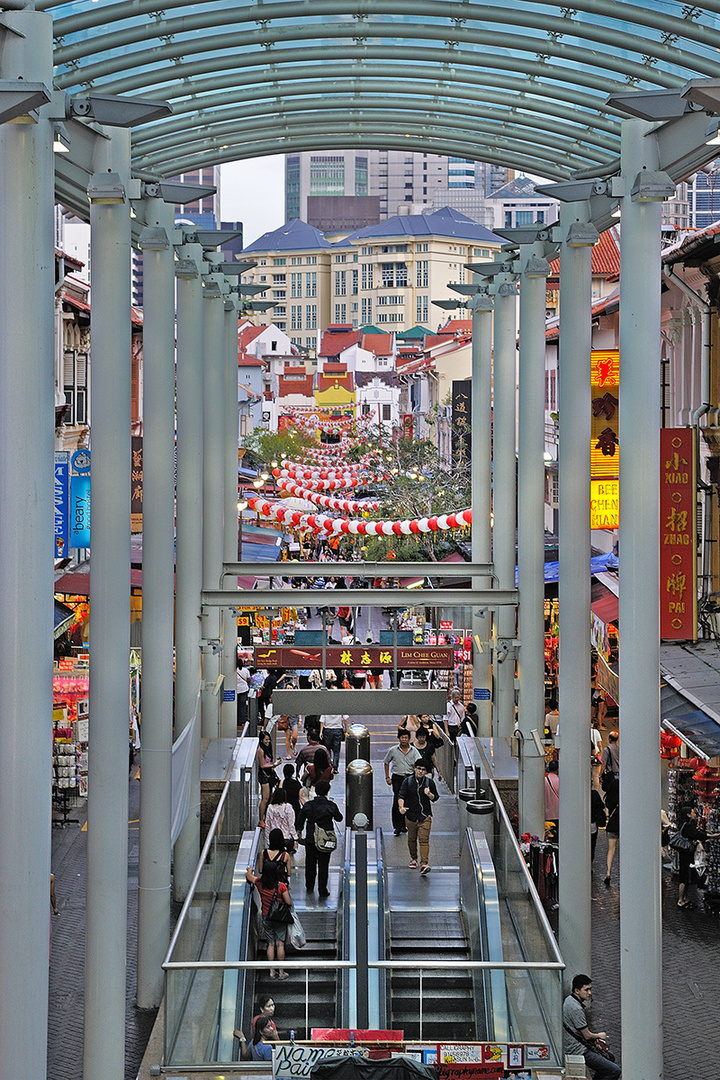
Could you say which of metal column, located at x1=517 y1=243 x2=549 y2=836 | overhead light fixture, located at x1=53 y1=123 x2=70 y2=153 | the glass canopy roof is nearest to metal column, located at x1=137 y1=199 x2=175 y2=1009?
the glass canopy roof

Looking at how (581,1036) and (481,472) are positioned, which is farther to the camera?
(481,472)

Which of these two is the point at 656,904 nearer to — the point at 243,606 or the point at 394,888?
the point at 394,888

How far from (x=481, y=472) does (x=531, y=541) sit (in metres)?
5.83

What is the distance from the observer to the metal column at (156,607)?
526 inches

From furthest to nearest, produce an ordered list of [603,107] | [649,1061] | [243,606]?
1. [243,606]
2. [603,107]
3. [649,1061]

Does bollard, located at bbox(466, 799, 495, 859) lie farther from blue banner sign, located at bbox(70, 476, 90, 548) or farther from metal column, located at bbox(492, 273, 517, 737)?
blue banner sign, located at bbox(70, 476, 90, 548)

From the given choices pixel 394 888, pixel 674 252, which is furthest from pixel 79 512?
pixel 674 252

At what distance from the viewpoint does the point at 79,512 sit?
66.7 feet

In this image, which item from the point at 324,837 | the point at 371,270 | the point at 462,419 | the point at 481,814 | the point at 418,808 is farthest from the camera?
the point at 371,270

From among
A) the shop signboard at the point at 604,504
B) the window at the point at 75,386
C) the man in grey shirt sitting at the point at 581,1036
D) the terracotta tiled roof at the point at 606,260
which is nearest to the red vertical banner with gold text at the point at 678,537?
the shop signboard at the point at 604,504

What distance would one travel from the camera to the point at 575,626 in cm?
1328

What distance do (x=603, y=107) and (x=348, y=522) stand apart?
18361 mm

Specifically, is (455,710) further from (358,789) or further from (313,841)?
(313,841)

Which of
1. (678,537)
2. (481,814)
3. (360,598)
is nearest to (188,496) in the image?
(360,598)
